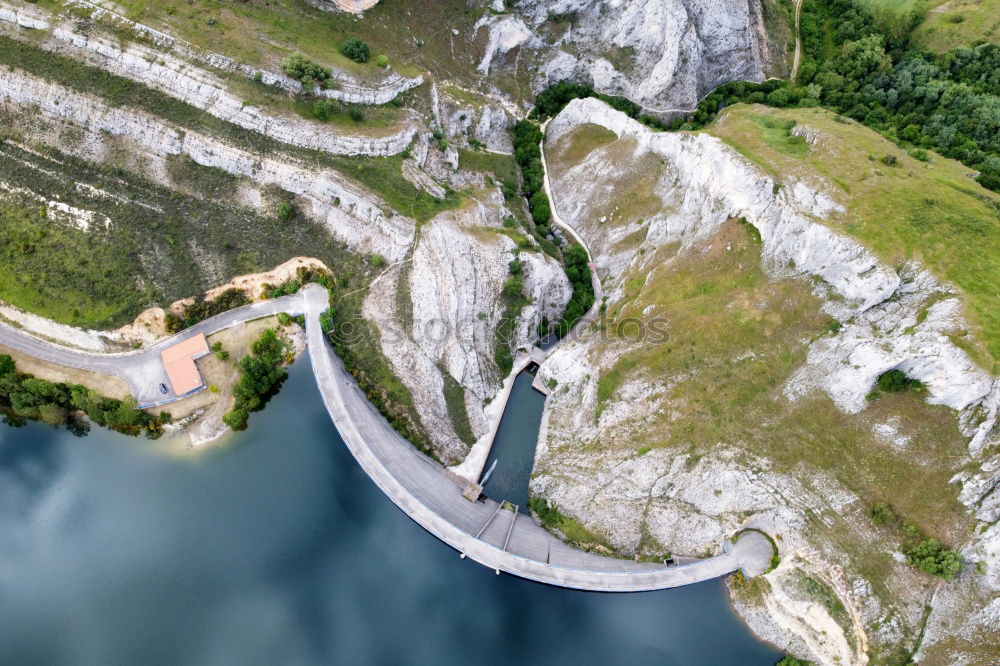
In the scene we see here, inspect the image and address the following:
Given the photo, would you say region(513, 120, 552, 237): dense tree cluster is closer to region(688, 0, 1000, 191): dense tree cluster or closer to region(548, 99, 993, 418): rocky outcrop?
region(548, 99, 993, 418): rocky outcrop

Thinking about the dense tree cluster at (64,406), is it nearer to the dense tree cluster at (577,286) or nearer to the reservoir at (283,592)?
the reservoir at (283,592)

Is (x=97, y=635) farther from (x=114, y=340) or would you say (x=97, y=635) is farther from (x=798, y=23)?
(x=798, y=23)

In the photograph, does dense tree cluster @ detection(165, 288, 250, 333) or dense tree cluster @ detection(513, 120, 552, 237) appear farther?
dense tree cluster @ detection(513, 120, 552, 237)

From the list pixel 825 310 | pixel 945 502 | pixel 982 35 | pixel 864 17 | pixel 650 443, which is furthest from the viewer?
pixel 864 17

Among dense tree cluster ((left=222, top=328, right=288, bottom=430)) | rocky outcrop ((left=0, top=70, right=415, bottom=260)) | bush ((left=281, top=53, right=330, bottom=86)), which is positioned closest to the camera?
dense tree cluster ((left=222, top=328, right=288, bottom=430))

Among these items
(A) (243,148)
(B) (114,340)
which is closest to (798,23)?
(A) (243,148)

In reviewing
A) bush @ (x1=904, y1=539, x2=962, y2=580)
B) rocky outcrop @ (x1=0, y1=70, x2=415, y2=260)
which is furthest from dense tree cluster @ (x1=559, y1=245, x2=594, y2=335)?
bush @ (x1=904, y1=539, x2=962, y2=580)

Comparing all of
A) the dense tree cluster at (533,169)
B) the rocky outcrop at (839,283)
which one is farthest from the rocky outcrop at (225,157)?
the rocky outcrop at (839,283)
